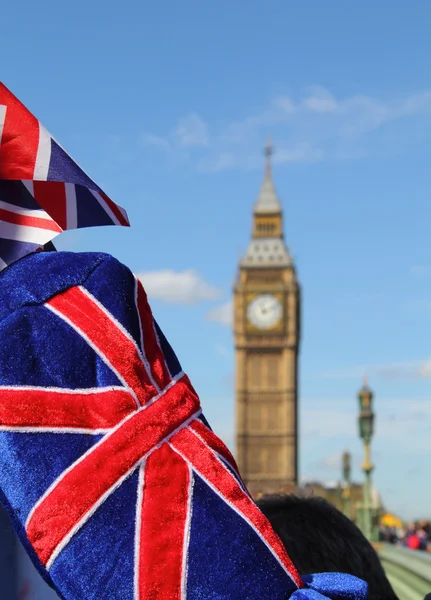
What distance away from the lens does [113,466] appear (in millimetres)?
945

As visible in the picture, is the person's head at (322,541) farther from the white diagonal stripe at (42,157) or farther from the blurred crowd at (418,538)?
the blurred crowd at (418,538)

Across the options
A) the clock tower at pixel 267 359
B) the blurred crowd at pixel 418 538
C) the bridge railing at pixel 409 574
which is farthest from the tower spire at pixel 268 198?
the bridge railing at pixel 409 574

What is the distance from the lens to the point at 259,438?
199 feet

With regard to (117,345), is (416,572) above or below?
below

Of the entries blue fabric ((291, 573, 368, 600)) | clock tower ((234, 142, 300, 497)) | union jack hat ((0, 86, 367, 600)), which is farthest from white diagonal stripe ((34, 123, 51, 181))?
clock tower ((234, 142, 300, 497))

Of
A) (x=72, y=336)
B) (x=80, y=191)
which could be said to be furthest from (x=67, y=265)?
(x=80, y=191)

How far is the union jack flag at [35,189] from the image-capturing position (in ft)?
3.82

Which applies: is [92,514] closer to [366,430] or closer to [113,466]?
[113,466]

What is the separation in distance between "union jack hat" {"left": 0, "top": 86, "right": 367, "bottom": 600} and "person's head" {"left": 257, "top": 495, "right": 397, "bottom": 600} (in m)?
0.61

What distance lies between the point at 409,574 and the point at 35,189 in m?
Answer: 2.13

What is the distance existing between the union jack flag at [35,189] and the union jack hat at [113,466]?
4.7 inches

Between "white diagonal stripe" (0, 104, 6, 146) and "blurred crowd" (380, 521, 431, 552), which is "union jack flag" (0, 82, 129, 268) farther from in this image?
"blurred crowd" (380, 521, 431, 552)

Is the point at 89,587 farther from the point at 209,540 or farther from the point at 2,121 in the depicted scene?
the point at 2,121

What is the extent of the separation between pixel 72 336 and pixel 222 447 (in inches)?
8.0
